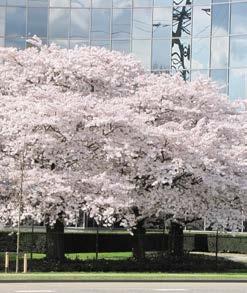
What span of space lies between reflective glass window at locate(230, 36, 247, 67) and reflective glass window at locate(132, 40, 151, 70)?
5.65 meters

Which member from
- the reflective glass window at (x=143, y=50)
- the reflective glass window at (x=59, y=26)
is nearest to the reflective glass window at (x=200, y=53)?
the reflective glass window at (x=143, y=50)

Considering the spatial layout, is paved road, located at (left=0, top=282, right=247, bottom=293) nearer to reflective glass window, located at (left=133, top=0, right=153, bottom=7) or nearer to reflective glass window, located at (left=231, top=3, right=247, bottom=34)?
reflective glass window, located at (left=231, top=3, right=247, bottom=34)

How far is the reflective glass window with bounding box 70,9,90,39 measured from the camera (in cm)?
4775

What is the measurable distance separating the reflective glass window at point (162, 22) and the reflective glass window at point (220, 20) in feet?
9.78

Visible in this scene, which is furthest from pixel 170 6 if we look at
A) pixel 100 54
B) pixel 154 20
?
pixel 100 54

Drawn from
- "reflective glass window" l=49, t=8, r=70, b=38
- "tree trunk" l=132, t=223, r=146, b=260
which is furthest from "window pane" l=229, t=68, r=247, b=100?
"tree trunk" l=132, t=223, r=146, b=260

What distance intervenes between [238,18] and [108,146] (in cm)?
2347

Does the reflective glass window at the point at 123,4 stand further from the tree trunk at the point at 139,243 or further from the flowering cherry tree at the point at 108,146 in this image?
the tree trunk at the point at 139,243

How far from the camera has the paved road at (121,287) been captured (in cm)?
1675

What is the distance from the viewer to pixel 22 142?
25.1 m

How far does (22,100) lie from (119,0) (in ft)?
75.0

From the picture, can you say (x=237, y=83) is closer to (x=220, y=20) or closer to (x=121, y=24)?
(x=220, y=20)

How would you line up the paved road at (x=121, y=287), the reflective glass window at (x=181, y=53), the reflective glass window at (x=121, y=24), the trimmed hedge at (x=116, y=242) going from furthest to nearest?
the reflective glass window at (x=121, y=24)
the reflective glass window at (x=181, y=53)
the trimmed hedge at (x=116, y=242)
the paved road at (x=121, y=287)

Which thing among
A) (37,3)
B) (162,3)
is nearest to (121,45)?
(162,3)
